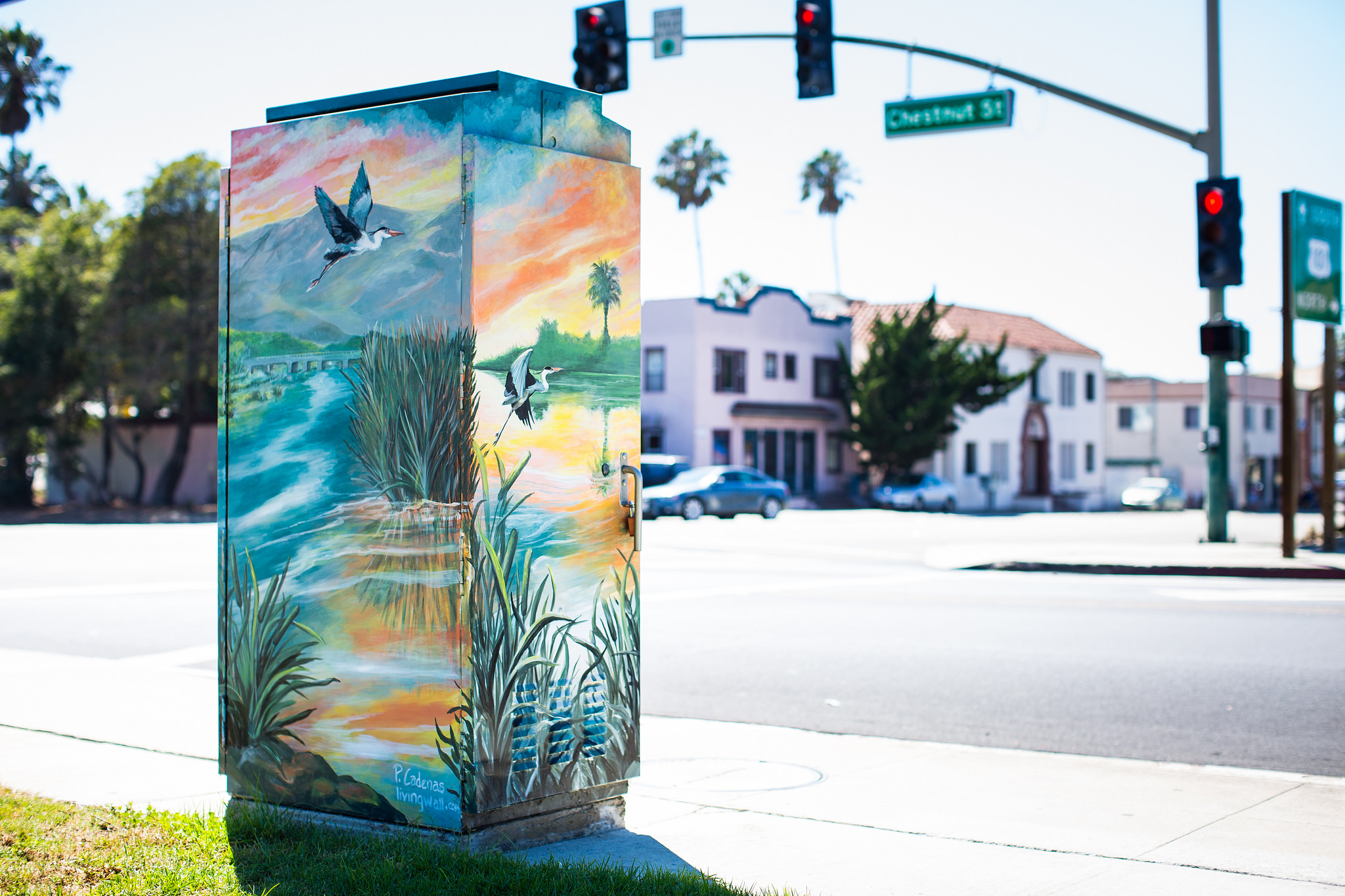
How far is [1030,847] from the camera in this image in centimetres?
532

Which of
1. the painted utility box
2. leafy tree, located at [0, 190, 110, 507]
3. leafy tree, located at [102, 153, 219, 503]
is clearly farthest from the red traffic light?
leafy tree, located at [0, 190, 110, 507]

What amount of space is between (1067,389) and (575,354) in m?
61.3

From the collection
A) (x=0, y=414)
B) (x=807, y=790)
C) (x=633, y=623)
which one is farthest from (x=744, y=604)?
(x=0, y=414)

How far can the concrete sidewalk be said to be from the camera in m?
4.92

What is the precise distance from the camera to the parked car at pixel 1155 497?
6016 cm

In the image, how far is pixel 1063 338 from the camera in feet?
209

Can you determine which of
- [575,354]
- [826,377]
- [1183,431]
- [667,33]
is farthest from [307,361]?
[1183,431]

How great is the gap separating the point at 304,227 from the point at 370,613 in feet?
5.12

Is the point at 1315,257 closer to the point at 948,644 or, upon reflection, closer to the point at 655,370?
the point at 948,644

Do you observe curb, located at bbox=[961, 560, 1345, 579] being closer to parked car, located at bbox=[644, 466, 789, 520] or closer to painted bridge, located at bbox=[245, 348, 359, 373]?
painted bridge, located at bbox=[245, 348, 359, 373]

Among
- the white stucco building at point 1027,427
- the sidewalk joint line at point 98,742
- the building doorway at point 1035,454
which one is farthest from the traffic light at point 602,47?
the building doorway at point 1035,454

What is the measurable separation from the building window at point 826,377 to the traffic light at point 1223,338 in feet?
116

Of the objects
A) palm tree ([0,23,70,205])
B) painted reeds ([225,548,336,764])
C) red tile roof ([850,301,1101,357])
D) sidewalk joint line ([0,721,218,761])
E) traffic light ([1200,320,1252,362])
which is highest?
palm tree ([0,23,70,205])

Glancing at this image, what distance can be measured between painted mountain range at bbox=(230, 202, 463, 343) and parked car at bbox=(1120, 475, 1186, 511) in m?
59.6
